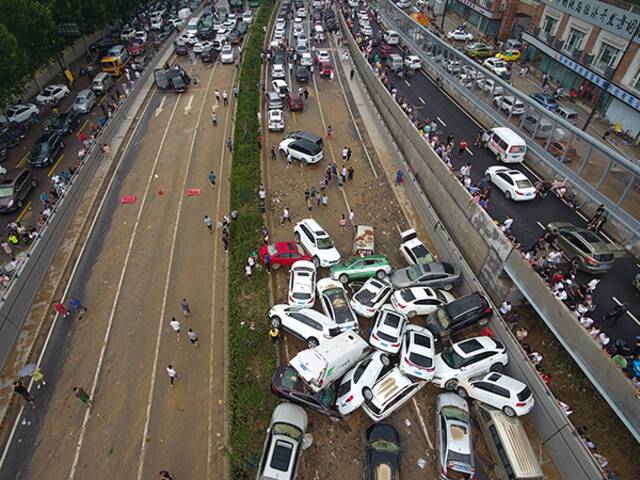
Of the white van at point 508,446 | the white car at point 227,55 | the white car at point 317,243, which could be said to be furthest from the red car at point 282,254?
the white car at point 227,55

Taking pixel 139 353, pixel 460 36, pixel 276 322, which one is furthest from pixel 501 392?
pixel 460 36

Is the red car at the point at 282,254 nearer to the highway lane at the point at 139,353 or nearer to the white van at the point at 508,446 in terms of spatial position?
the highway lane at the point at 139,353

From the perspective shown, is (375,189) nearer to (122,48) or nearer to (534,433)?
(534,433)

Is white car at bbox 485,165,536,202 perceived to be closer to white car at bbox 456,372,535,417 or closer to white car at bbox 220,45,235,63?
white car at bbox 456,372,535,417

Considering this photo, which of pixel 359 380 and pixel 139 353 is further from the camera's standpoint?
pixel 139 353

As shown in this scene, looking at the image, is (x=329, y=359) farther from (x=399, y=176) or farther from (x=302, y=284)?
(x=399, y=176)

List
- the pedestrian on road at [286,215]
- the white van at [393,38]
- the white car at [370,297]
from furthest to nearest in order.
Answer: the white van at [393,38] → the pedestrian on road at [286,215] → the white car at [370,297]
